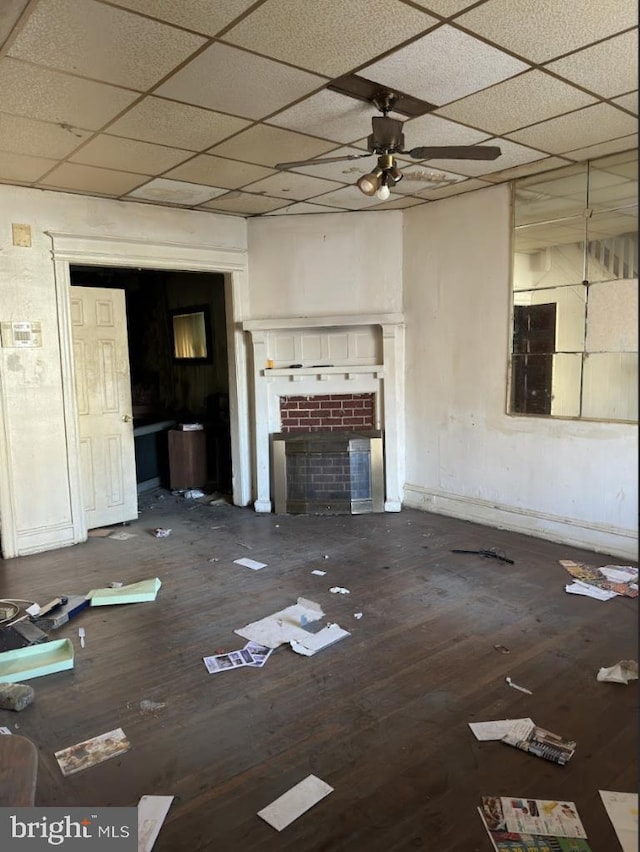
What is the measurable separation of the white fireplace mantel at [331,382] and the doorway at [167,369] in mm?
1176

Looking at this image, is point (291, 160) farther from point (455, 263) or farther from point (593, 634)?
point (593, 634)

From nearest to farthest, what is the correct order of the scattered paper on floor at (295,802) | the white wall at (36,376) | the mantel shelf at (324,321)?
the scattered paper on floor at (295,802) < the white wall at (36,376) < the mantel shelf at (324,321)

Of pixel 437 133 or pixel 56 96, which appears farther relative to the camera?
pixel 437 133

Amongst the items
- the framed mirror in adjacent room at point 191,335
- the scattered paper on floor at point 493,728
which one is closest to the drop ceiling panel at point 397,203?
the framed mirror in adjacent room at point 191,335

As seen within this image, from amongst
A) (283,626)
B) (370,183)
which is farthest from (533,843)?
(370,183)

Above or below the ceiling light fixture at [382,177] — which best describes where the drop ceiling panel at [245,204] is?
above

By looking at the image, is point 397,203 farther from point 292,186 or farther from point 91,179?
point 91,179

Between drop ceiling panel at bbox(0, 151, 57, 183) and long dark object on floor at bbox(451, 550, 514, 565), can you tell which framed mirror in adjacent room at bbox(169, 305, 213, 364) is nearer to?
drop ceiling panel at bbox(0, 151, 57, 183)

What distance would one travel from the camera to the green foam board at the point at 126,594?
3.73 meters

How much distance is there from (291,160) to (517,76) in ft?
5.36

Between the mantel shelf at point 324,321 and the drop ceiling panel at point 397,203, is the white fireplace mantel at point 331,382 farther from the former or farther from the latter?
the drop ceiling panel at point 397,203

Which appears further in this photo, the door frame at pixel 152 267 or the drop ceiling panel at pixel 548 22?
the door frame at pixel 152 267

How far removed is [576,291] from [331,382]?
7.64ft

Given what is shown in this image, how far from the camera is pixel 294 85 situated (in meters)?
2.90
